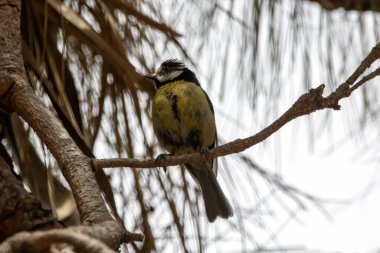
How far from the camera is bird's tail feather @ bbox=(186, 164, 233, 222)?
285 centimetres

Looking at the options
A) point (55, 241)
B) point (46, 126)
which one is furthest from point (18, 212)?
point (55, 241)

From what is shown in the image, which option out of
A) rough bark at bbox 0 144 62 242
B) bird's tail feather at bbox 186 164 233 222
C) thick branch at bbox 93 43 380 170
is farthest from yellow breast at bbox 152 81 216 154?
rough bark at bbox 0 144 62 242

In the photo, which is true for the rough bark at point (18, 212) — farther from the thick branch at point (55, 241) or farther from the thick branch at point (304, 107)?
the thick branch at point (55, 241)

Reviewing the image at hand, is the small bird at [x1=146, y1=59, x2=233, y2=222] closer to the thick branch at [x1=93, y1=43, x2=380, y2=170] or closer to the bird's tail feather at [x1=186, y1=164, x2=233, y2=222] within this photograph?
the bird's tail feather at [x1=186, y1=164, x2=233, y2=222]

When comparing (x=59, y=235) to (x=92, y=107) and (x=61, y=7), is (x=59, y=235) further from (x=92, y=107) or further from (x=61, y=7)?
(x=92, y=107)

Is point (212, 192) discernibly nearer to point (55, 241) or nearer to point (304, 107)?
point (304, 107)

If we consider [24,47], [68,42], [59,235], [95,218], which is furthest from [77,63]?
[59,235]

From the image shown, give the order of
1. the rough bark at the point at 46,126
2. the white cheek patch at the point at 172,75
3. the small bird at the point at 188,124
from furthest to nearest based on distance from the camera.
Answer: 1. the white cheek patch at the point at 172,75
2. the small bird at the point at 188,124
3. the rough bark at the point at 46,126

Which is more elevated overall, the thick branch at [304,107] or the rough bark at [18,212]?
the thick branch at [304,107]

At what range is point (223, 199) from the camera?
3.12m

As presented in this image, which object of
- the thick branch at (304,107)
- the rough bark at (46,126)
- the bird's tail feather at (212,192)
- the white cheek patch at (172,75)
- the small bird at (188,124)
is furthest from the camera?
the white cheek patch at (172,75)

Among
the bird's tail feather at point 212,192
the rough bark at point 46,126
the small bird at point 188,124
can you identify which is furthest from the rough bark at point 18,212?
the small bird at point 188,124

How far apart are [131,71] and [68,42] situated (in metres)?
0.34

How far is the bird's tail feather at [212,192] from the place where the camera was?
9.36 ft
